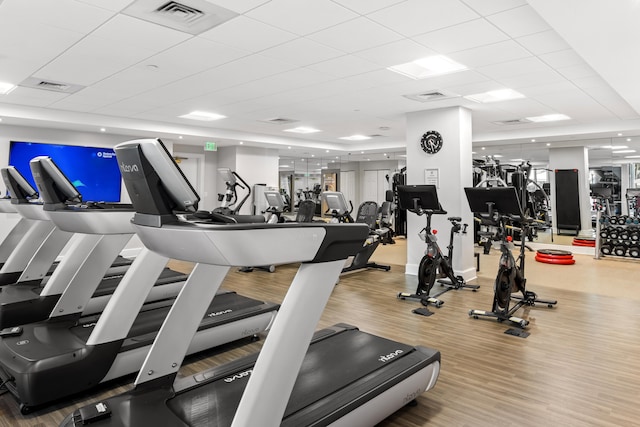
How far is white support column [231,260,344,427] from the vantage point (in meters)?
1.54

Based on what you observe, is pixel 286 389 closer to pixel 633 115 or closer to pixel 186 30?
pixel 186 30

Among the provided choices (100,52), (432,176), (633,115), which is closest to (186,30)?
(100,52)

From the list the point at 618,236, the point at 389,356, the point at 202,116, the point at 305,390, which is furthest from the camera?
the point at 618,236

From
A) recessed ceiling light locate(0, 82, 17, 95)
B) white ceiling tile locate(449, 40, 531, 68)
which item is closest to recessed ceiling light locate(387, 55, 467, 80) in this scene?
white ceiling tile locate(449, 40, 531, 68)

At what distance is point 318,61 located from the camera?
3902 mm

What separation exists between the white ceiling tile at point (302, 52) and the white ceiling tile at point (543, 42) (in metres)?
1.57

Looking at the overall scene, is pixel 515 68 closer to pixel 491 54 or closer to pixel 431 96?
pixel 491 54

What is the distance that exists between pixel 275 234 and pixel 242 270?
5.39m

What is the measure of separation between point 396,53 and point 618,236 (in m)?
6.65

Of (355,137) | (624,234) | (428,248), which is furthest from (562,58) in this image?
(355,137)

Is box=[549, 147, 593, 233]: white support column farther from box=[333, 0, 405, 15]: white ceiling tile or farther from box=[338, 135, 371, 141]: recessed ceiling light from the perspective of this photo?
box=[333, 0, 405, 15]: white ceiling tile

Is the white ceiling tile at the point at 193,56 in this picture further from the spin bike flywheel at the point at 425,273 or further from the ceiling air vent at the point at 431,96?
the spin bike flywheel at the point at 425,273

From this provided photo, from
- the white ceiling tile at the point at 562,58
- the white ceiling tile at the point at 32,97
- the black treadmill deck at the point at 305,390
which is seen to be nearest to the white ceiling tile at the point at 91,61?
the white ceiling tile at the point at 32,97

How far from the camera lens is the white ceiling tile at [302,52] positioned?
136 inches
